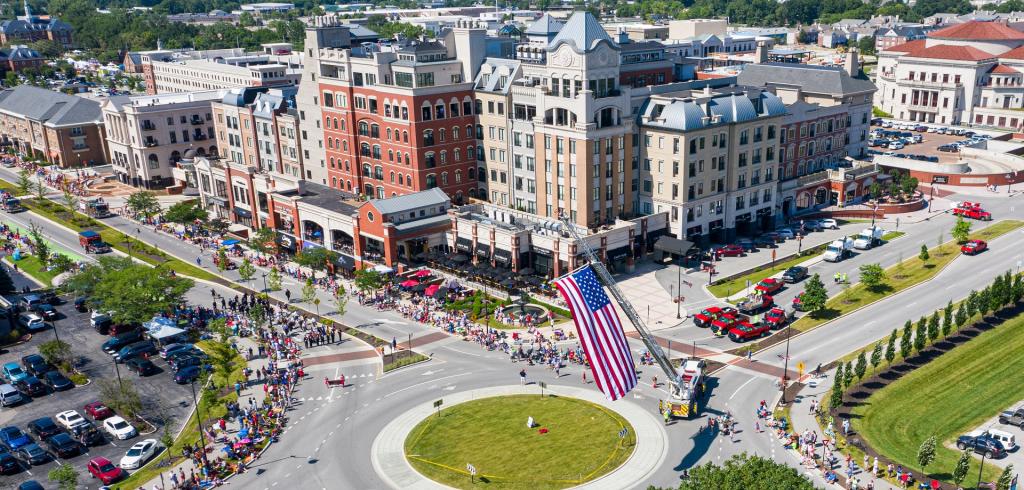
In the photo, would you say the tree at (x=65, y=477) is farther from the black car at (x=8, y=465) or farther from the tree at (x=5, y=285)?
the tree at (x=5, y=285)

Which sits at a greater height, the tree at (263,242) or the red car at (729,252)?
the tree at (263,242)

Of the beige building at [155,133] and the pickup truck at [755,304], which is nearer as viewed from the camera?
the pickup truck at [755,304]

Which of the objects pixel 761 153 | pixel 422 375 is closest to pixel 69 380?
pixel 422 375

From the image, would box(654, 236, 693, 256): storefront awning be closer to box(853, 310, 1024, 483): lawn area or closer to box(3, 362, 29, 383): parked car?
box(853, 310, 1024, 483): lawn area

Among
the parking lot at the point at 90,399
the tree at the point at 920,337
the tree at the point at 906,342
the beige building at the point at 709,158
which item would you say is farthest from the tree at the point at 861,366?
the parking lot at the point at 90,399

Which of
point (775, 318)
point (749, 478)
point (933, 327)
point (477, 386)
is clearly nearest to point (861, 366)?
point (933, 327)

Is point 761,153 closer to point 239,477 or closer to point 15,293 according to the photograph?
point 239,477

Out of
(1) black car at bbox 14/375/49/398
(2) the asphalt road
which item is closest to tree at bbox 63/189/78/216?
(2) the asphalt road
